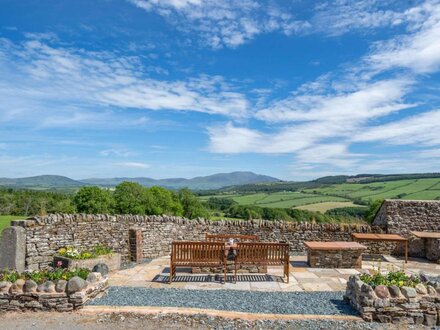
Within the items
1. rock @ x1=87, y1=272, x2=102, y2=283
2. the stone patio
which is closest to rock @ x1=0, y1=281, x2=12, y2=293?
rock @ x1=87, y1=272, x2=102, y2=283

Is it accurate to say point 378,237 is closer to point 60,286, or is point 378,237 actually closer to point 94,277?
point 94,277

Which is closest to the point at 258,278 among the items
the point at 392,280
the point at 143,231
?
the point at 392,280

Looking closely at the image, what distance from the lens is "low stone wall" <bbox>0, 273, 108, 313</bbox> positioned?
6.25m

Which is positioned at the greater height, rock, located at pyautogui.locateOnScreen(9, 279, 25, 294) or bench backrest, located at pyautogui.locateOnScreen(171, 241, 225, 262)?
bench backrest, located at pyautogui.locateOnScreen(171, 241, 225, 262)

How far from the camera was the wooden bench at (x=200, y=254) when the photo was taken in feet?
27.9

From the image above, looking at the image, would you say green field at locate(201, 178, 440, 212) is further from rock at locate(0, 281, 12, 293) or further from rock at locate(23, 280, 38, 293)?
rock at locate(0, 281, 12, 293)

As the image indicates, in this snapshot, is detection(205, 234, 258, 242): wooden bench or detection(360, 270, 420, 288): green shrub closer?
detection(360, 270, 420, 288): green shrub

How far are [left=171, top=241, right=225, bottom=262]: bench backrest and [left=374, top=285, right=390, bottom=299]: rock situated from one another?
366cm

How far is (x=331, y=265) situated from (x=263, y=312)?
4640 millimetres

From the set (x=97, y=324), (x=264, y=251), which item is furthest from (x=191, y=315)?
(x=264, y=251)

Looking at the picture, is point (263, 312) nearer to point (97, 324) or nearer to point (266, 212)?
point (97, 324)

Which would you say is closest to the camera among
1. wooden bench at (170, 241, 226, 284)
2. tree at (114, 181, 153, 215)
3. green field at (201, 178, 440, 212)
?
wooden bench at (170, 241, 226, 284)

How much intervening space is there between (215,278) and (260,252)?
4.49 feet

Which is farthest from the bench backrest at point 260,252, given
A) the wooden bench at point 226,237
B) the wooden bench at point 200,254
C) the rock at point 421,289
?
the rock at point 421,289
